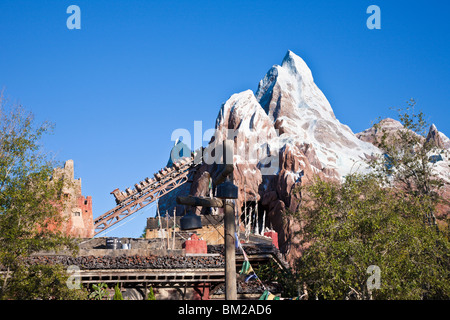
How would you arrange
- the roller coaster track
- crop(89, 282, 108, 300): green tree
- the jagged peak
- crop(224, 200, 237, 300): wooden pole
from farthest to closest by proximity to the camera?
the jagged peak
the roller coaster track
crop(89, 282, 108, 300): green tree
crop(224, 200, 237, 300): wooden pole

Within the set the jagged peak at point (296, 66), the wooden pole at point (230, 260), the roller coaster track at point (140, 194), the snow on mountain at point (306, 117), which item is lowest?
the wooden pole at point (230, 260)

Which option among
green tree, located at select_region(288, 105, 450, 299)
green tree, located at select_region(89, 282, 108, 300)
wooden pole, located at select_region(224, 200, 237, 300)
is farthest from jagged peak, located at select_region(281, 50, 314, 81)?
wooden pole, located at select_region(224, 200, 237, 300)

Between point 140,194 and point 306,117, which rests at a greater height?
point 306,117

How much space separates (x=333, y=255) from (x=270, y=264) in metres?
8.37

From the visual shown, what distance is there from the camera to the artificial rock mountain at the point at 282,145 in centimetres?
5991

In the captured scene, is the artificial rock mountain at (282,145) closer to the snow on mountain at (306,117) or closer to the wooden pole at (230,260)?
the snow on mountain at (306,117)

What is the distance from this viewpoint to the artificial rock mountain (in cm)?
5991

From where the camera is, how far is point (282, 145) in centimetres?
6750

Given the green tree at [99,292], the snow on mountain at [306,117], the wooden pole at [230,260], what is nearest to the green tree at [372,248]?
the green tree at [99,292]

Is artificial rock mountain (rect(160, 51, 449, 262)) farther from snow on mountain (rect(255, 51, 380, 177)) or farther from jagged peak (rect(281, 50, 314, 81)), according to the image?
jagged peak (rect(281, 50, 314, 81))

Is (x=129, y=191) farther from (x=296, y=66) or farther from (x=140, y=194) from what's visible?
(x=296, y=66)

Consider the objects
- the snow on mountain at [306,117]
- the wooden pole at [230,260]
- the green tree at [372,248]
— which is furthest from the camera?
the snow on mountain at [306,117]

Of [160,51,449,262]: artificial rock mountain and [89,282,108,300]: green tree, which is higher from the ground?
[160,51,449,262]: artificial rock mountain

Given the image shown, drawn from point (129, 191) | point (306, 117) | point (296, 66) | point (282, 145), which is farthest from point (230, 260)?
point (296, 66)
